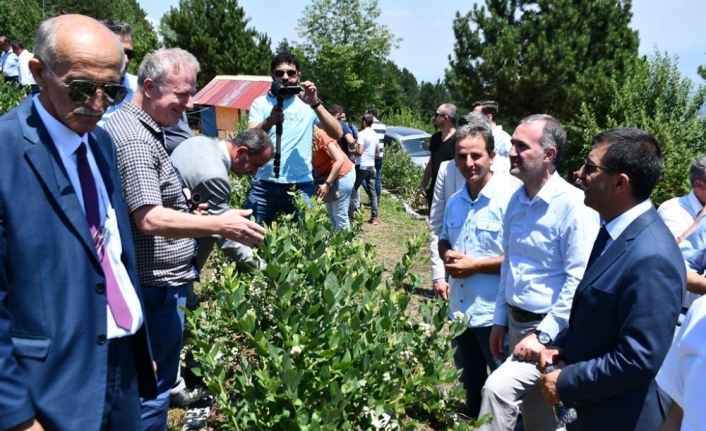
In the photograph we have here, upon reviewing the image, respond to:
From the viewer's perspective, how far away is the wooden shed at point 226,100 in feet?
78.5

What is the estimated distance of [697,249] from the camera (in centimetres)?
363

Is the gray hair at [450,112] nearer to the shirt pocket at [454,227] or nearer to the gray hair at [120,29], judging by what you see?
the shirt pocket at [454,227]

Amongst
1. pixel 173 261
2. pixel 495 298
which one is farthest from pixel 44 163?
pixel 495 298

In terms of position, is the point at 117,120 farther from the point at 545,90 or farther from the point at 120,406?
the point at 545,90

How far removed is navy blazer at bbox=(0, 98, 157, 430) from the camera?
169cm

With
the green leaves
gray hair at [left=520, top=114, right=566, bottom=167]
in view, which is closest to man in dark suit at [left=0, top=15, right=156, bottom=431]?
the green leaves

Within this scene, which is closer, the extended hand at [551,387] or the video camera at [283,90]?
the extended hand at [551,387]

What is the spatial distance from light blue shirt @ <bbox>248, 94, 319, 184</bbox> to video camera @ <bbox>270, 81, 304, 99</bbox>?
0.42ft

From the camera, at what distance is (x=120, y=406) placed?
6.96 feet

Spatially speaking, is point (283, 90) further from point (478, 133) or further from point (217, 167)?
point (478, 133)

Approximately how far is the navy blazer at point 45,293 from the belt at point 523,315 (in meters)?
2.10

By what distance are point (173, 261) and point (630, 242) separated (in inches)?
76.8

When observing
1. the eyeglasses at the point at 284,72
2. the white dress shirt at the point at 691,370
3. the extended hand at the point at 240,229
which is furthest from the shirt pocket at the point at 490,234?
the eyeglasses at the point at 284,72

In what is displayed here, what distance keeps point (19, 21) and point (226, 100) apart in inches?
535
